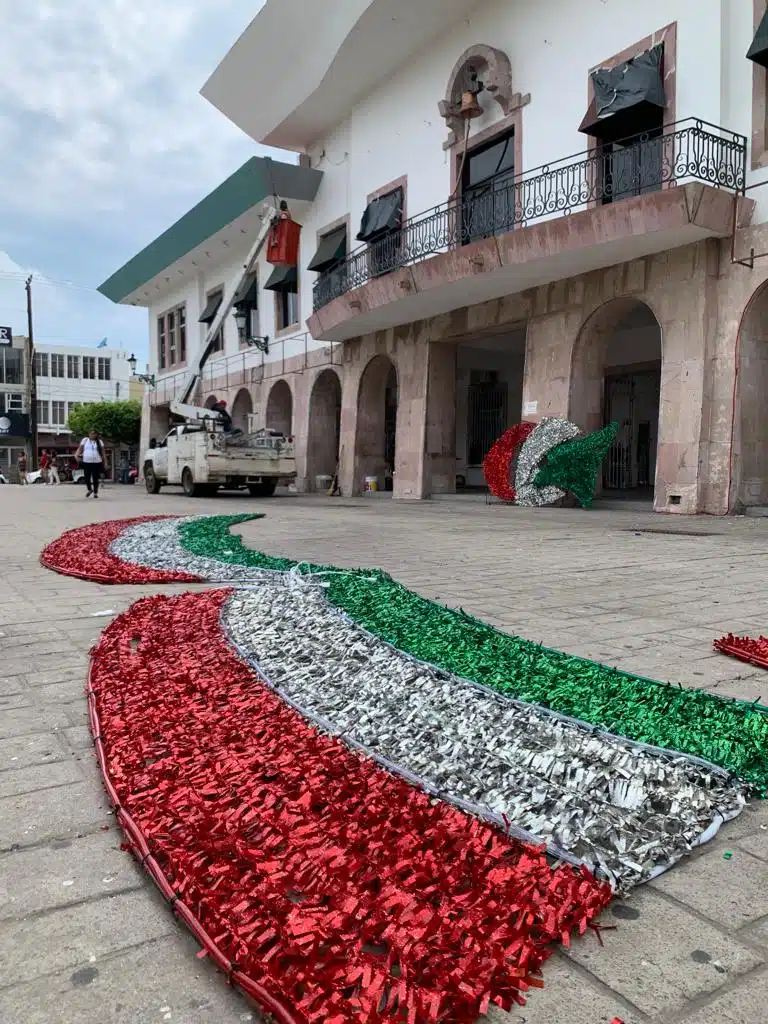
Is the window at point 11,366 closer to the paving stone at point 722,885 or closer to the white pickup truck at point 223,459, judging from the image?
the white pickup truck at point 223,459

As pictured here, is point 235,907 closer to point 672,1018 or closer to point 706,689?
point 672,1018

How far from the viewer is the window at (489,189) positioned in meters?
15.3

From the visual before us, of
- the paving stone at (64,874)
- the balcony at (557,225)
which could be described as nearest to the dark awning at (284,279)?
the balcony at (557,225)

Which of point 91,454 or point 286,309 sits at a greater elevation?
point 286,309

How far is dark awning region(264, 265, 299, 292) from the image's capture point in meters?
24.3

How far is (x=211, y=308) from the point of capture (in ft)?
99.9

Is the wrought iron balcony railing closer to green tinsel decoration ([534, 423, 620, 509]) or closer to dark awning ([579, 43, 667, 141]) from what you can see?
dark awning ([579, 43, 667, 141])

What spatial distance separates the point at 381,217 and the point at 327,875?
19223mm

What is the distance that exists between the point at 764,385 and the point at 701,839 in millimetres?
12121

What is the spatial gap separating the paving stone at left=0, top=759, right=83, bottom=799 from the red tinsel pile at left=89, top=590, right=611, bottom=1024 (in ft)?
0.37

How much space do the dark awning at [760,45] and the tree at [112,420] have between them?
143 feet

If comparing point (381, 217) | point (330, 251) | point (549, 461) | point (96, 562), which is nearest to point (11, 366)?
point (330, 251)

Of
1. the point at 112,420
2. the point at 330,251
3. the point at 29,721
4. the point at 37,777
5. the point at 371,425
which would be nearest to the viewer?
the point at 37,777

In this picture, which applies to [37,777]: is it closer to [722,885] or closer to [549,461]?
[722,885]
